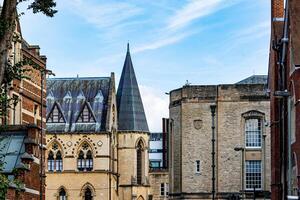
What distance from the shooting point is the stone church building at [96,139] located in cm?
8050

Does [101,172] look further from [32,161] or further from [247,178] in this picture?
[32,161]

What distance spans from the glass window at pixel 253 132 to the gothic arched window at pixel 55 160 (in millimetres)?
21237

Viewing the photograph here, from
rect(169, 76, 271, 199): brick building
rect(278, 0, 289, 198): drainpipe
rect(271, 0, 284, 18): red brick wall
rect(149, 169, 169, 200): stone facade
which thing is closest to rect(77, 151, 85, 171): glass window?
rect(169, 76, 271, 199): brick building

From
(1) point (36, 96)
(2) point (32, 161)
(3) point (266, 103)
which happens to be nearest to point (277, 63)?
(2) point (32, 161)

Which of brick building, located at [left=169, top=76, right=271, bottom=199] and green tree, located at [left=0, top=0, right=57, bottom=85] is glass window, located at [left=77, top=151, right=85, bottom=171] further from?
green tree, located at [left=0, top=0, right=57, bottom=85]

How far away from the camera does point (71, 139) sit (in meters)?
81.4

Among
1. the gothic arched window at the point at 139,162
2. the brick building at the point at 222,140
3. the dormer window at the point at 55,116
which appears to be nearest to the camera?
the brick building at the point at 222,140

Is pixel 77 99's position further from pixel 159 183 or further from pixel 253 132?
pixel 253 132

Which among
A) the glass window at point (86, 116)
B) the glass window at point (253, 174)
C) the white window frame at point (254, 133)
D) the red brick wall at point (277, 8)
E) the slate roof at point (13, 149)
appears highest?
the red brick wall at point (277, 8)

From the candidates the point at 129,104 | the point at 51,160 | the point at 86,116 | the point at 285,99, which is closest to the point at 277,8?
the point at 285,99

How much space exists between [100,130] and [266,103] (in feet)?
65.7

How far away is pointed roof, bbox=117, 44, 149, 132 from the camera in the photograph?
284ft

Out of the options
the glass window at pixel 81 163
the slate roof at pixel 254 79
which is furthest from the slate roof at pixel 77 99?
the slate roof at pixel 254 79

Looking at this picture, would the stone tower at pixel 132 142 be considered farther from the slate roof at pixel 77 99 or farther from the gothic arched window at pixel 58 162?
the gothic arched window at pixel 58 162
